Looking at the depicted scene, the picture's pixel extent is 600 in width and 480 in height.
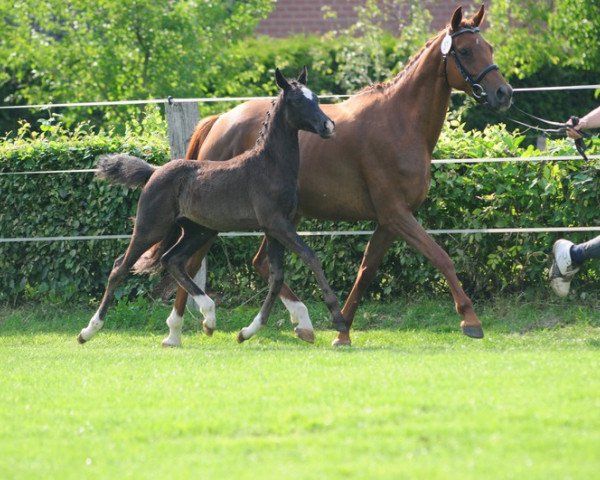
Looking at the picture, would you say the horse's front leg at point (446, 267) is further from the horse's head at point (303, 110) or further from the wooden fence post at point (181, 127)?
the wooden fence post at point (181, 127)

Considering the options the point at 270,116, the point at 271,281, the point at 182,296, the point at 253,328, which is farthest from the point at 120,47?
the point at 253,328

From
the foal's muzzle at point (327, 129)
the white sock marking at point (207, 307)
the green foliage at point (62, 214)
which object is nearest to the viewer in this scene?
the foal's muzzle at point (327, 129)

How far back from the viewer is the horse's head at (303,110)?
900 cm

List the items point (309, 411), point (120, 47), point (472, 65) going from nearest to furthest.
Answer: point (309, 411) → point (472, 65) → point (120, 47)

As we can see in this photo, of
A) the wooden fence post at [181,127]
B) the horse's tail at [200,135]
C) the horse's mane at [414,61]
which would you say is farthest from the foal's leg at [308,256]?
the wooden fence post at [181,127]

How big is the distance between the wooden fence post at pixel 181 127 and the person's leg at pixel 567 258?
3538 millimetres

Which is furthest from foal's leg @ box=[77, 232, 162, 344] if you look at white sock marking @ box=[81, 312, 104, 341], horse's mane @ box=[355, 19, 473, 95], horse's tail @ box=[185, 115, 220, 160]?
horse's mane @ box=[355, 19, 473, 95]

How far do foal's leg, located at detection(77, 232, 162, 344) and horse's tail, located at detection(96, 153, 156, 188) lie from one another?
45 cm

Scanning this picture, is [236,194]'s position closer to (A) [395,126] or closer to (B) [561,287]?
(A) [395,126]

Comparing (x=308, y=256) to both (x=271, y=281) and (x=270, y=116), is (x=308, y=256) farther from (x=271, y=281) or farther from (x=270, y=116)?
(x=270, y=116)

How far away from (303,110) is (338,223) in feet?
7.55

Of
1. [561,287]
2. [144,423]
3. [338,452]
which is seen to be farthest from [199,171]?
[338,452]

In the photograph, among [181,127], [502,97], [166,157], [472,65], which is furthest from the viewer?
[166,157]

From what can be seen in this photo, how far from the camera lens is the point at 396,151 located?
9.41 metres
